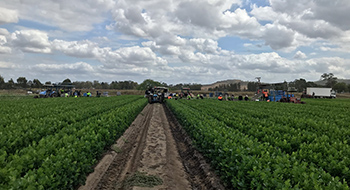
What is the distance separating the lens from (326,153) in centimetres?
557

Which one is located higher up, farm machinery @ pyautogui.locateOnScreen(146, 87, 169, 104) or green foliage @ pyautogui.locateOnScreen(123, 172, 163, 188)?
farm machinery @ pyautogui.locateOnScreen(146, 87, 169, 104)

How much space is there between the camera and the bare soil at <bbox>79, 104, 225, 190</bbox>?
6051mm

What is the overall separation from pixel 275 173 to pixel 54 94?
43801 millimetres

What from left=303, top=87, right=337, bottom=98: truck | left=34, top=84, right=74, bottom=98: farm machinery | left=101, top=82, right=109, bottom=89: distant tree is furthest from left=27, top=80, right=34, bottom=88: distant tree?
left=303, top=87, right=337, bottom=98: truck

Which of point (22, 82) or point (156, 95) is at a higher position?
point (22, 82)

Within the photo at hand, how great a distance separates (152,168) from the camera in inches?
286

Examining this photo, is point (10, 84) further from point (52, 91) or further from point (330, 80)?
point (330, 80)

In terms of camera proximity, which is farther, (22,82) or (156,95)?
(22,82)

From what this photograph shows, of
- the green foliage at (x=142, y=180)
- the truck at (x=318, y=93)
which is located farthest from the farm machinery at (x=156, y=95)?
the truck at (x=318, y=93)

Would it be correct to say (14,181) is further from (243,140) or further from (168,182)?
(243,140)

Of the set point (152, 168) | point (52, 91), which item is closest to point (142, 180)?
point (152, 168)

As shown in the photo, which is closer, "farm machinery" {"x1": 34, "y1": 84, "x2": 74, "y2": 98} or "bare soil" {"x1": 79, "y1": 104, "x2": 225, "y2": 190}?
"bare soil" {"x1": 79, "y1": 104, "x2": 225, "y2": 190}

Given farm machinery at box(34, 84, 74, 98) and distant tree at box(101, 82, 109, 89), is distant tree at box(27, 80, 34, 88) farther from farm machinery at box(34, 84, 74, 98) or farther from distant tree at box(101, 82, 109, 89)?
farm machinery at box(34, 84, 74, 98)

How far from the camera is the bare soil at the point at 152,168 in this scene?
6.05 m
